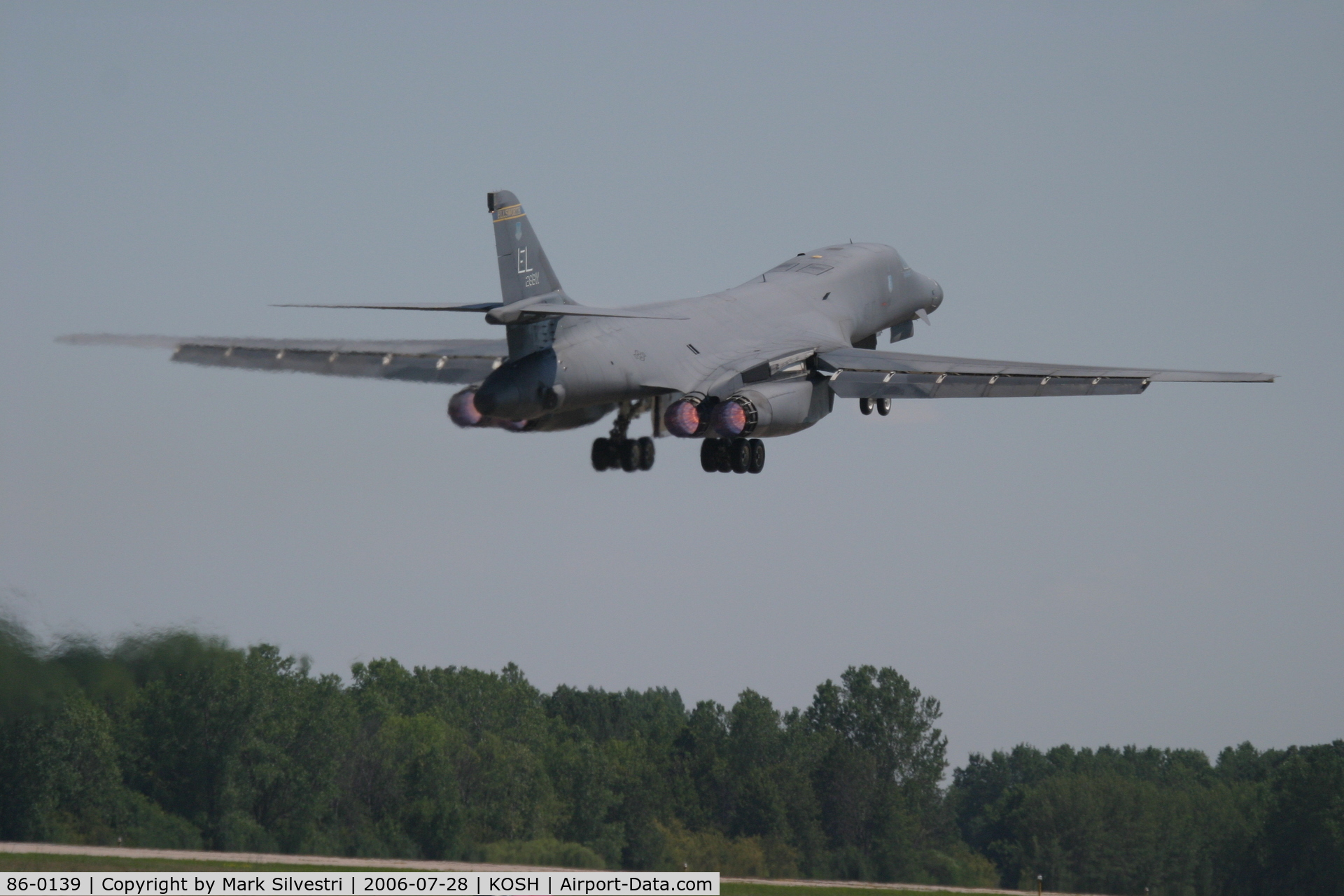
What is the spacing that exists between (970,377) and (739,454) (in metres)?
5.07

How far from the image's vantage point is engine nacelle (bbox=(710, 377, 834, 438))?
3528 cm

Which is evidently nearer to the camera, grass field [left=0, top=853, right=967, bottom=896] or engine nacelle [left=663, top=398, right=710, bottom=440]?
engine nacelle [left=663, top=398, right=710, bottom=440]

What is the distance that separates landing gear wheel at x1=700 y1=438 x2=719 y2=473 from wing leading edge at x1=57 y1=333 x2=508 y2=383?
4738mm

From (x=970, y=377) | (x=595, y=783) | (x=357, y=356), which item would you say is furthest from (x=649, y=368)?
(x=595, y=783)

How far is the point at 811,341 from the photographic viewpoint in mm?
39000

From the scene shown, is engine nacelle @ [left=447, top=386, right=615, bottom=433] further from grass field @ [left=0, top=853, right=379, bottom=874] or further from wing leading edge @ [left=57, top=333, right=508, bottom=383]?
grass field @ [left=0, top=853, right=379, bottom=874]

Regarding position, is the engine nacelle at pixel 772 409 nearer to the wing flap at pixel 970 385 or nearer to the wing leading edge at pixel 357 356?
the wing flap at pixel 970 385

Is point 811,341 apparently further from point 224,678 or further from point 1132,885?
point 1132,885

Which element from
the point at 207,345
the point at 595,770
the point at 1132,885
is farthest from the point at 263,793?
the point at 1132,885

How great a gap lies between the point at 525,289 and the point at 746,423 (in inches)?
211
